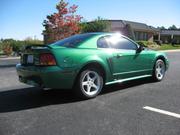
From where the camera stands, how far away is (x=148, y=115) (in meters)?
4.20

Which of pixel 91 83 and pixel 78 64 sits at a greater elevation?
pixel 78 64

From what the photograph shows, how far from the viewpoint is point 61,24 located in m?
21.3

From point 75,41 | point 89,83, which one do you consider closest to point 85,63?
point 89,83

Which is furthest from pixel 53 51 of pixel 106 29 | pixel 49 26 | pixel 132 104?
pixel 106 29

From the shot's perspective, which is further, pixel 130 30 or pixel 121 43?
pixel 130 30

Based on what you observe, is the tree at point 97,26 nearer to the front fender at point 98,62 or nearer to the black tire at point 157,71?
the black tire at point 157,71

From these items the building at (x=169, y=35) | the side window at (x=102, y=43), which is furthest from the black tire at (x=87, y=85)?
the building at (x=169, y=35)

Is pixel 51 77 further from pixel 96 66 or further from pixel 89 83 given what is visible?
pixel 96 66

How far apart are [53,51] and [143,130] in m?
2.38

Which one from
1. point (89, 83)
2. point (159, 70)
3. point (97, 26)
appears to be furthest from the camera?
point (97, 26)

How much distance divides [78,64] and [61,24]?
55.0ft

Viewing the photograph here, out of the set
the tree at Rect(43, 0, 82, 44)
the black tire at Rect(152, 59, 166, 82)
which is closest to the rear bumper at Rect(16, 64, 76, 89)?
the black tire at Rect(152, 59, 166, 82)

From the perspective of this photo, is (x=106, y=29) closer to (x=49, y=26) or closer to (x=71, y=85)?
(x=49, y=26)

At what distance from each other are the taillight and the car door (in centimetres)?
155
